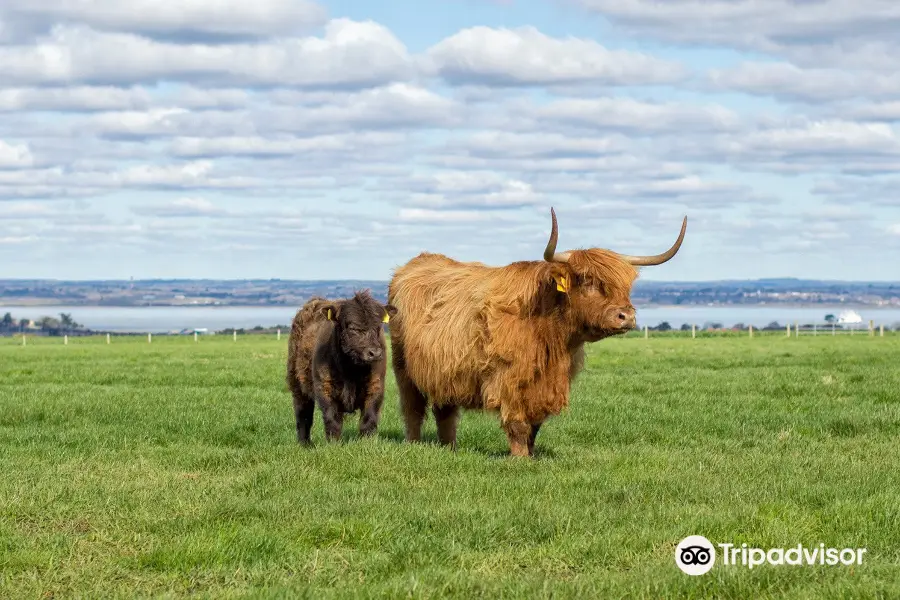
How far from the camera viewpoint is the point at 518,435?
11.5 m

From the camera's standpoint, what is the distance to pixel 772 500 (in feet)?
29.1

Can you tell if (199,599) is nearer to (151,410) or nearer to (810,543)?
(810,543)

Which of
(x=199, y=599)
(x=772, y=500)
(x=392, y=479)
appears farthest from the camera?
(x=392, y=479)

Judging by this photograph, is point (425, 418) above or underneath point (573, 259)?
underneath

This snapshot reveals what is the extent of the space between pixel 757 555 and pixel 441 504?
2.62 metres

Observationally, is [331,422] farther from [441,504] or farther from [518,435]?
[441,504]

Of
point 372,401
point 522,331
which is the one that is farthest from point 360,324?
point 522,331

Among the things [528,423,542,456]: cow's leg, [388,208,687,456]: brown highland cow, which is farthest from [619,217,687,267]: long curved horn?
[528,423,542,456]: cow's leg

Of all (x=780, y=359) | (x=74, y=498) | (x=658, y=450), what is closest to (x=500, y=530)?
(x=74, y=498)

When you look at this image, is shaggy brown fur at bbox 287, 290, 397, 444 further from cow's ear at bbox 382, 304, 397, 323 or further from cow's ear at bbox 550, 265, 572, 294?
cow's ear at bbox 550, 265, 572, 294

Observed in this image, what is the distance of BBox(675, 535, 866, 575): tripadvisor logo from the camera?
7.00 m

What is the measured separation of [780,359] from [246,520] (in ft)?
82.1

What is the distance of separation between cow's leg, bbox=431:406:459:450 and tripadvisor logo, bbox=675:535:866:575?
18.6 feet

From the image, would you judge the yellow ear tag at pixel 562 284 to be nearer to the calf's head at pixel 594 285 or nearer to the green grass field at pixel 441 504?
the calf's head at pixel 594 285
